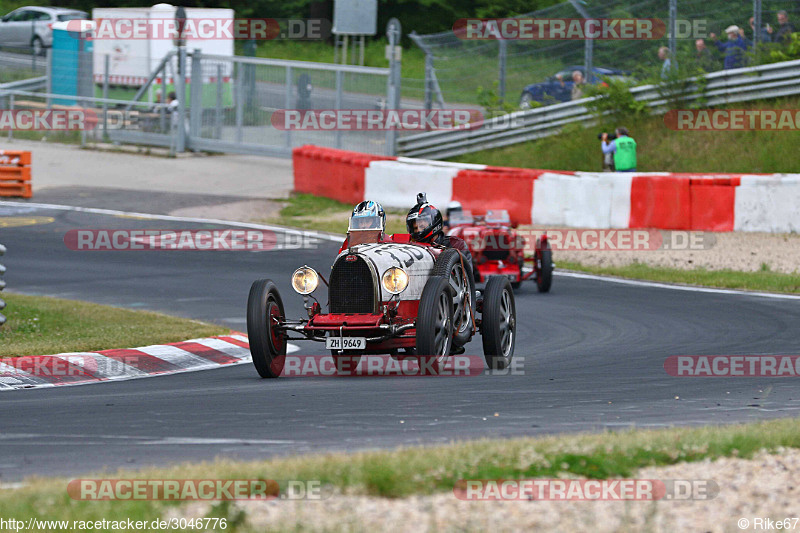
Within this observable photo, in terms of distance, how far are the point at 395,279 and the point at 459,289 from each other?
3.19ft

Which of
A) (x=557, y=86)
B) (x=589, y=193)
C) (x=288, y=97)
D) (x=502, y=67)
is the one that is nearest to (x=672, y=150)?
(x=557, y=86)

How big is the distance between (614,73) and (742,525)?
65.2 ft

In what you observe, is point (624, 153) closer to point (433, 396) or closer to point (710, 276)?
point (710, 276)

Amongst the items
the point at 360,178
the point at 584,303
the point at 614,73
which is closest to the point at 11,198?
the point at 360,178

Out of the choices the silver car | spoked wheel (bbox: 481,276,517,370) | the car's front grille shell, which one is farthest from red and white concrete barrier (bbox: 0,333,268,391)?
the silver car

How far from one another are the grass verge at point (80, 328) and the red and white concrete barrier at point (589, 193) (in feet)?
26.5

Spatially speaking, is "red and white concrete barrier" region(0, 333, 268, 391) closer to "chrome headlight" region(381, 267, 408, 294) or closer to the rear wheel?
"chrome headlight" region(381, 267, 408, 294)

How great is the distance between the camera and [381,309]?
31.0ft

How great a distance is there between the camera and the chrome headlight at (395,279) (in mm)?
9312

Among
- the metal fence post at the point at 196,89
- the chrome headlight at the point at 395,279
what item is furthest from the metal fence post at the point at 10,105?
the chrome headlight at the point at 395,279

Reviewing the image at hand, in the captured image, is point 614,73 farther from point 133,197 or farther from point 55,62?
point 55,62

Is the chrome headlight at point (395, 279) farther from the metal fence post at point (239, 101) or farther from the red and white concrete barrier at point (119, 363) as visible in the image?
the metal fence post at point (239, 101)

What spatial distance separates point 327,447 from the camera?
21.2 ft

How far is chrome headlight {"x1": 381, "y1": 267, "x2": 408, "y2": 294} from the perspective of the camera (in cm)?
931
